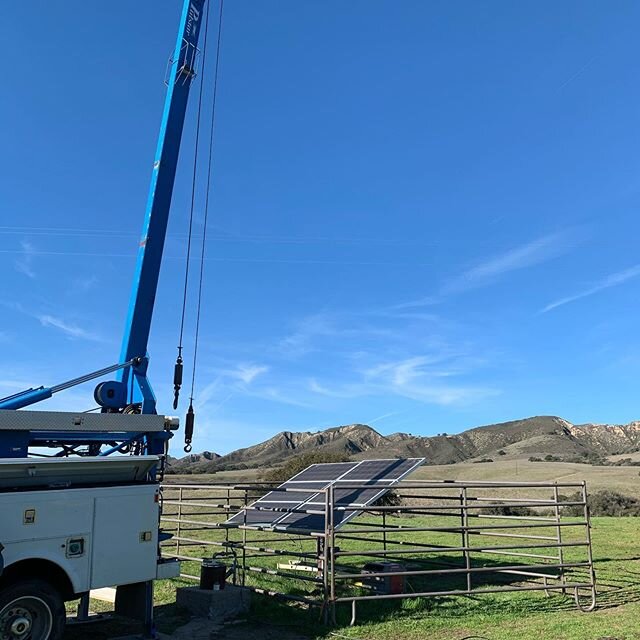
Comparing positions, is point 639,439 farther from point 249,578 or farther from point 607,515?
point 249,578

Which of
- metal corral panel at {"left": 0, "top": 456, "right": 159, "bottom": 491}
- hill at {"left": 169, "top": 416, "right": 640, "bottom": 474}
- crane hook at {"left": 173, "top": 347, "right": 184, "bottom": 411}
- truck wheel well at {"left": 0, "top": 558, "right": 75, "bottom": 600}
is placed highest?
hill at {"left": 169, "top": 416, "right": 640, "bottom": 474}

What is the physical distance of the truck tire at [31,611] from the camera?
7.15 metres

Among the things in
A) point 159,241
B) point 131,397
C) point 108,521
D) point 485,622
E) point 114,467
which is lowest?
point 485,622

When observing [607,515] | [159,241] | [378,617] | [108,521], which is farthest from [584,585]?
[607,515]

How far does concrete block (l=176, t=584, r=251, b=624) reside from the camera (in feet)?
32.3

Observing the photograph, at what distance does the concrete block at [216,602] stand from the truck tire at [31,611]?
2760 mm

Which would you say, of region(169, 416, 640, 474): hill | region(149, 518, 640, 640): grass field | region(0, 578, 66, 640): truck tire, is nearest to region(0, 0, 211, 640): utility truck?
region(0, 578, 66, 640): truck tire

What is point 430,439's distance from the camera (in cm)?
10581

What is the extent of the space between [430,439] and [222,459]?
39.0 meters

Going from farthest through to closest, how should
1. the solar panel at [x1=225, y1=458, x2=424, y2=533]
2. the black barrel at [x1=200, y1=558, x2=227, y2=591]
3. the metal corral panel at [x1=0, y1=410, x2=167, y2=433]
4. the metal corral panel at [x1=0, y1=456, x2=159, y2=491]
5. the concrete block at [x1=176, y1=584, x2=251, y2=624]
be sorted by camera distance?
1. the solar panel at [x1=225, y1=458, x2=424, y2=533]
2. the black barrel at [x1=200, y1=558, x2=227, y2=591]
3. the concrete block at [x1=176, y1=584, x2=251, y2=624]
4. the metal corral panel at [x1=0, y1=410, x2=167, y2=433]
5. the metal corral panel at [x1=0, y1=456, x2=159, y2=491]

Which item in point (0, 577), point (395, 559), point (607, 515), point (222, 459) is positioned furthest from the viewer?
point (222, 459)

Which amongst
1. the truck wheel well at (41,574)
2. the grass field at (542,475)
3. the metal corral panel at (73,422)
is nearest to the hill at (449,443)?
the grass field at (542,475)

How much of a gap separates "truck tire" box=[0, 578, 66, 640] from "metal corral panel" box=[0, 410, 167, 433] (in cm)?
185

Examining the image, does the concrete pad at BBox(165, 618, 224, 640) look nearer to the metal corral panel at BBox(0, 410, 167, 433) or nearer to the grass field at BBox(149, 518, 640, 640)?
the grass field at BBox(149, 518, 640, 640)
